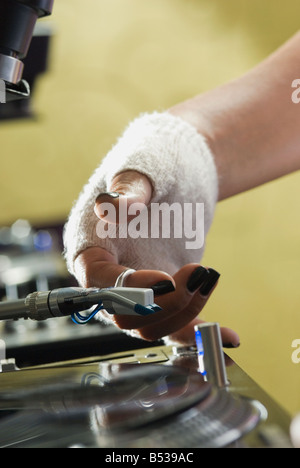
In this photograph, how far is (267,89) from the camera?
72 cm

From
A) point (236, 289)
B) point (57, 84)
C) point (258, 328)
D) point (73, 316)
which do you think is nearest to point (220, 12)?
point (57, 84)

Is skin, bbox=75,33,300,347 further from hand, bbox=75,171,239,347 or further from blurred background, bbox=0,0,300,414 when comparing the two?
blurred background, bbox=0,0,300,414

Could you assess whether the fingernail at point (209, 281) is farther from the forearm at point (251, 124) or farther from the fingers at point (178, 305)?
the forearm at point (251, 124)

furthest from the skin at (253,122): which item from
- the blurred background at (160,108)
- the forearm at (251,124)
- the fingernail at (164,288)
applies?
the blurred background at (160,108)

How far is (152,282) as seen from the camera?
15.9 inches

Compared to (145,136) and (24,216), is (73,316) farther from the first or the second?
(24,216)

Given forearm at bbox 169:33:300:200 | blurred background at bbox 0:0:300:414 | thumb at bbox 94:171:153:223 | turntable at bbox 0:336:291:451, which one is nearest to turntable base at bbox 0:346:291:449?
turntable at bbox 0:336:291:451

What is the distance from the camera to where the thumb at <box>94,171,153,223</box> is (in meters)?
0.41

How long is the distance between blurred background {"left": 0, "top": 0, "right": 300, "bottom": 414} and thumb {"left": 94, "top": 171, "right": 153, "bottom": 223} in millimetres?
1678

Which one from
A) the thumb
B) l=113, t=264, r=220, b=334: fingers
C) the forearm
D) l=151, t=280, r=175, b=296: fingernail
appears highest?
the forearm

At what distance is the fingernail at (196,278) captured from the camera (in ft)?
1.39

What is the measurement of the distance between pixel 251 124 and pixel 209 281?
12.6 inches

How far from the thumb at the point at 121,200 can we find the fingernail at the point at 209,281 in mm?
67
